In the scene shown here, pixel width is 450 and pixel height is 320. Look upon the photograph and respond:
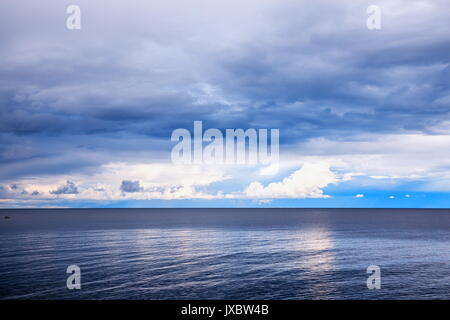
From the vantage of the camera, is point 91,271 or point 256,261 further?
point 256,261

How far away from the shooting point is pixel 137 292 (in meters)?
47.4

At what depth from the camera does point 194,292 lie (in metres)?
47.7

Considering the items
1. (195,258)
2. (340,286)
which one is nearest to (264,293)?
(340,286)

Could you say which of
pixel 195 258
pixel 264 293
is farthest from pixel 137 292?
pixel 195 258

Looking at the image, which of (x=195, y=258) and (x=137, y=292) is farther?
(x=195, y=258)

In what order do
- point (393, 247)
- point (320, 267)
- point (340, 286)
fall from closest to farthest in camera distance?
point (340, 286)
point (320, 267)
point (393, 247)

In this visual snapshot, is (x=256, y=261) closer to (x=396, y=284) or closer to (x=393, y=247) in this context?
(x=396, y=284)

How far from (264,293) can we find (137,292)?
16801 mm

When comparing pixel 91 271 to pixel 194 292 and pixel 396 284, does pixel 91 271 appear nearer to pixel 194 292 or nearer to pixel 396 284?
pixel 194 292
